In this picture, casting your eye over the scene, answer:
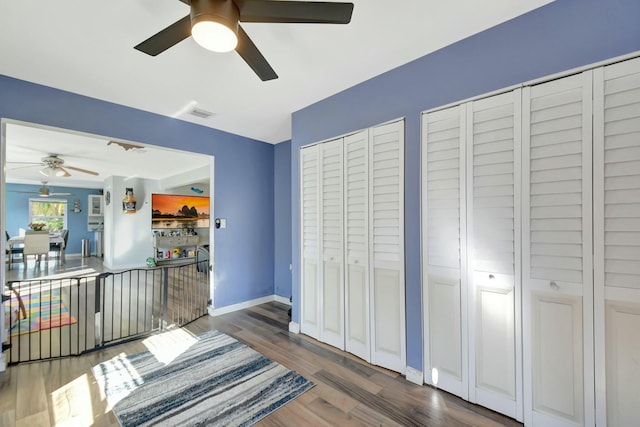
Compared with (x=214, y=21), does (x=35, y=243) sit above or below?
below

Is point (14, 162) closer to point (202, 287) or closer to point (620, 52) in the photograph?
point (202, 287)

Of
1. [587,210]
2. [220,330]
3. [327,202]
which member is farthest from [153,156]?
[587,210]

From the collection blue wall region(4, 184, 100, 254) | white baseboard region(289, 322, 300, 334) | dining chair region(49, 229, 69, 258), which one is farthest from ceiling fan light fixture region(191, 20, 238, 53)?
blue wall region(4, 184, 100, 254)

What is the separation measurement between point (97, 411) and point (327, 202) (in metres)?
2.43

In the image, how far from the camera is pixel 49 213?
9070 mm

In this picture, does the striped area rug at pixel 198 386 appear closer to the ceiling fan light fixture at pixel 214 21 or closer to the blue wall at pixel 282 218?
the blue wall at pixel 282 218

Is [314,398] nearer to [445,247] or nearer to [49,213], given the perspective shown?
[445,247]

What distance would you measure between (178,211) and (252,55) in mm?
7941

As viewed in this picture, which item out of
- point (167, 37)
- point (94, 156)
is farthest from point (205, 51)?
point (94, 156)

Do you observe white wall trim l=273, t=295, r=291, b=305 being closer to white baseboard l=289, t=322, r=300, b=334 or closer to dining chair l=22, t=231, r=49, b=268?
white baseboard l=289, t=322, r=300, b=334

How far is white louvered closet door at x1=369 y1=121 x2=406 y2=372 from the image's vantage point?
222 centimetres

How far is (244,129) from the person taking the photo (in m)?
3.75

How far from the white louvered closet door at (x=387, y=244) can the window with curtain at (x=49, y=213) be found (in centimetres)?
1173

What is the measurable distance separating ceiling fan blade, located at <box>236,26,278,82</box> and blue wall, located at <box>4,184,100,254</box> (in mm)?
11117
